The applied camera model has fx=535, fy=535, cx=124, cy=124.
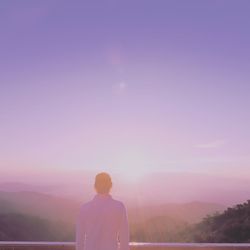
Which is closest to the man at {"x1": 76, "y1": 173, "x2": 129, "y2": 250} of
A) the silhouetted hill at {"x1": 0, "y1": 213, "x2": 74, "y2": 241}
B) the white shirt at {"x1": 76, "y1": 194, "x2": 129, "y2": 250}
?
the white shirt at {"x1": 76, "y1": 194, "x2": 129, "y2": 250}

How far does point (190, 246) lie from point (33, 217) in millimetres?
17295

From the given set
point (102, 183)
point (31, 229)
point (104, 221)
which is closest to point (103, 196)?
point (102, 183)

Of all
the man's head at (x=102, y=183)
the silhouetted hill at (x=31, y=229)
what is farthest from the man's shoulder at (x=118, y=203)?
the silhouetted hill at (x=31, y=229)

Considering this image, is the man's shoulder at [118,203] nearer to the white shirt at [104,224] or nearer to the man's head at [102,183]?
the white shirt at [104,224]

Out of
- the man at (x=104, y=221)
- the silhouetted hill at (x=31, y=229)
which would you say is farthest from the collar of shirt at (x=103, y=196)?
the silhouetted hill at (x=31, y=229)

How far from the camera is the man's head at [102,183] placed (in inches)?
202

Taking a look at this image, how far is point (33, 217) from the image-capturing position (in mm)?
23922

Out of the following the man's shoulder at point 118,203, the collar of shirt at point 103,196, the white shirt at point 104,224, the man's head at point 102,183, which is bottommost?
the white shirt at point 104,224

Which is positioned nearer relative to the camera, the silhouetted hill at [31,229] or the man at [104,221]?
the man at [104,221]

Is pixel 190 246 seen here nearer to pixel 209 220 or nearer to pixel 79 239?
pixel 79 239

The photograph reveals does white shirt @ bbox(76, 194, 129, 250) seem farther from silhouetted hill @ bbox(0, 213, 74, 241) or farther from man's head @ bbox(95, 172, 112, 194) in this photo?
silhouetted hill @ bbox(0, 213, 74, 241)

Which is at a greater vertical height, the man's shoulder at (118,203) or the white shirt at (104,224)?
the man's shoulder at (118,203)

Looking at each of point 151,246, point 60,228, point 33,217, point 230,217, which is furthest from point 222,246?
point 33,217

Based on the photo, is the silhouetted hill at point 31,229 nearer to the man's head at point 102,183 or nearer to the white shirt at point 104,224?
the white shirt at point 104,224
